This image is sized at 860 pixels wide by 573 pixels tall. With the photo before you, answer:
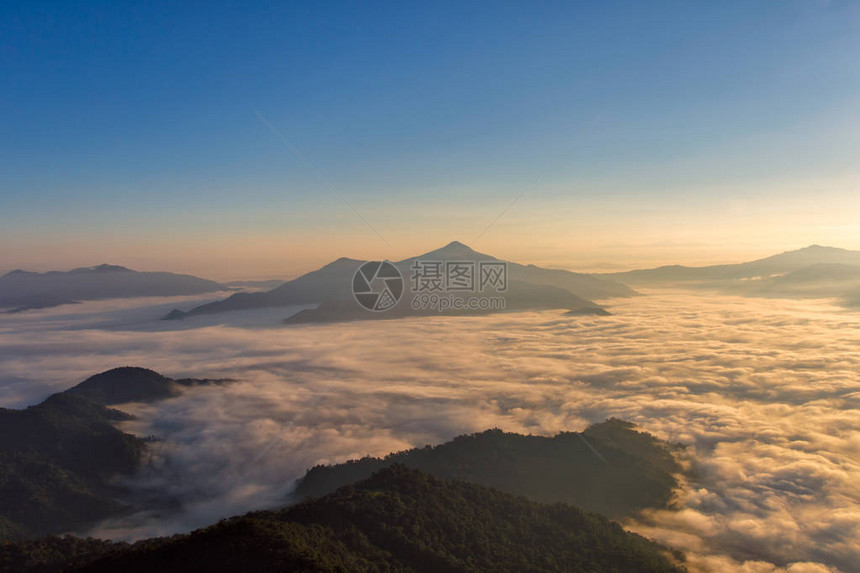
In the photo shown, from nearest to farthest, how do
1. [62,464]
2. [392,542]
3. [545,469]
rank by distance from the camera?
[392,542], [545,469], [62,464]

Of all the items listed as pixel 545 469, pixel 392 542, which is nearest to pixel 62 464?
pixel 392 542

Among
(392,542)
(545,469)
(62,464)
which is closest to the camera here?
(392,542)

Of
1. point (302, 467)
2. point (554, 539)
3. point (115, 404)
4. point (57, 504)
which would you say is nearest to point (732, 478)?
point (554, 539)

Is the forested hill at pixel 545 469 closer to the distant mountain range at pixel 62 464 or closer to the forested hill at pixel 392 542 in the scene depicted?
the forested hill at pixel 392 542

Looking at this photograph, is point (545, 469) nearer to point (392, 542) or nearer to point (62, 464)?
point (392, 542)

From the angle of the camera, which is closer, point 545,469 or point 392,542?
point 392,542

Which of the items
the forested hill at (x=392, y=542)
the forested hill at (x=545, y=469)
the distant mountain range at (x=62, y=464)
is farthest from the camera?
the distant mountain range at (x=62, y=464)

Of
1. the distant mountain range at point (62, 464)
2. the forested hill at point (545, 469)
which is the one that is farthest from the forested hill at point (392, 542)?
the distant mountain range at point (62, 464)
